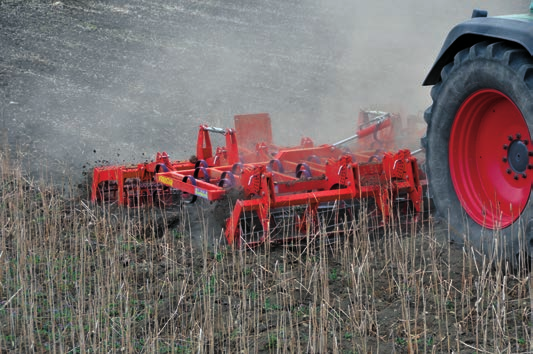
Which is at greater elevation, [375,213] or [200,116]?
[200,116]

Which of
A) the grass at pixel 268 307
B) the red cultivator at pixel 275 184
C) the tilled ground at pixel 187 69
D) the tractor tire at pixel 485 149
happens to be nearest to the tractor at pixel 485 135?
the tractor tire at pixel 485 149

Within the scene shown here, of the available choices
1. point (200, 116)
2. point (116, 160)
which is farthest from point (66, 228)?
point (200, 116)

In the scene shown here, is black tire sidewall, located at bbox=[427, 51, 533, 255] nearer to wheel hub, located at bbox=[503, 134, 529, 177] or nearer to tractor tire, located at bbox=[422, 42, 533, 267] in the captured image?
tractor tire, located at bbox=[422, 42, 533, 267]

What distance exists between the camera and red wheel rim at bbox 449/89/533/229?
4.42 meters

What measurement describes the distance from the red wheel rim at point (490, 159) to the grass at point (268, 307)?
1.12 ft

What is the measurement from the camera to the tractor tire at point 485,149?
4188mm

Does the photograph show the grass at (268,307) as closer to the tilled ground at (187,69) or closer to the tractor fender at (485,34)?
the tractor fender at (485,34)

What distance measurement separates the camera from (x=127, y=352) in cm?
342

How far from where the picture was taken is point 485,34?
4.45 metres

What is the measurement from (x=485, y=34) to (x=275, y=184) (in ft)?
6.96

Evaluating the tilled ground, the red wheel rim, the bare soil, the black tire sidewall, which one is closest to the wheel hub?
the red wheel rim

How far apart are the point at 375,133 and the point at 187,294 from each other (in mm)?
3625

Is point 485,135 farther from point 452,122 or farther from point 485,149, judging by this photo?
point 452,122

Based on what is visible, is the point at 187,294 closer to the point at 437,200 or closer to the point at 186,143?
the point at 437,200
